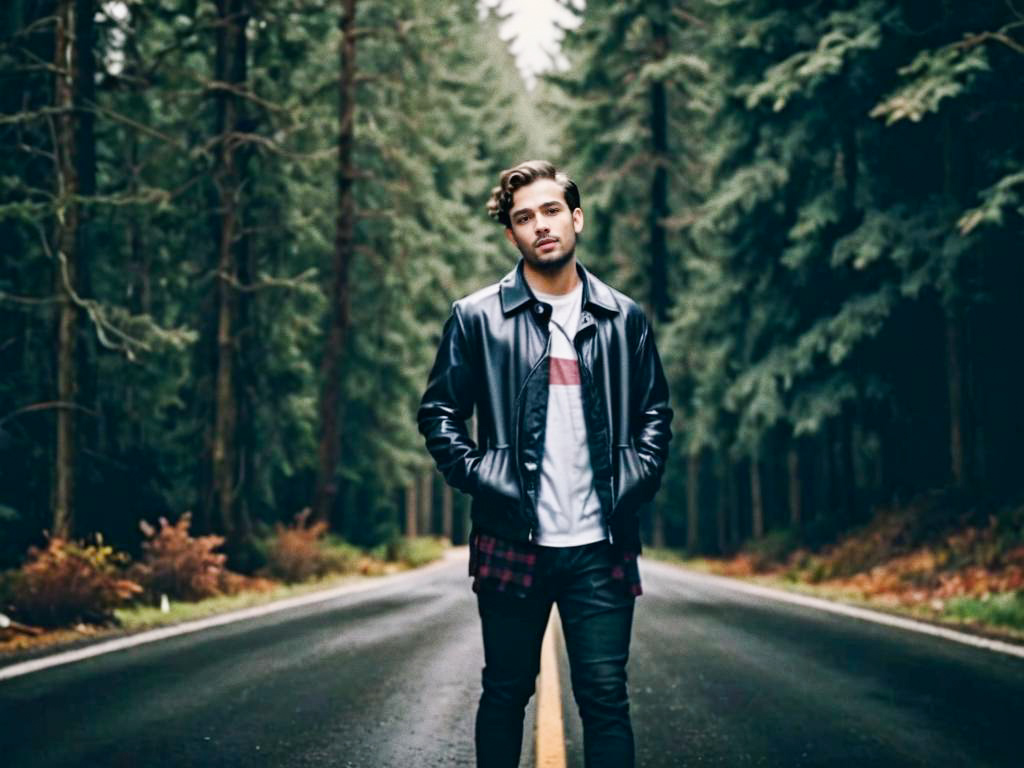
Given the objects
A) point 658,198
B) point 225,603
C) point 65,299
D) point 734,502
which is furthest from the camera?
point 734,502

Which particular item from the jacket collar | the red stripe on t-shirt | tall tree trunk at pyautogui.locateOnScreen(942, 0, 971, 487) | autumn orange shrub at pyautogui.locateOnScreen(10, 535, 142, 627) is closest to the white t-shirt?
the red stripe on t-shirt

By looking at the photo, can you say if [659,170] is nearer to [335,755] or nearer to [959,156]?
[959,156]

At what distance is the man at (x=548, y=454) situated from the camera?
3805mm

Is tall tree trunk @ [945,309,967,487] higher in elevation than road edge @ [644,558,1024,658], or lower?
higher

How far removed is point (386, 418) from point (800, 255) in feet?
57.2

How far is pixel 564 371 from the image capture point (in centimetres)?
394

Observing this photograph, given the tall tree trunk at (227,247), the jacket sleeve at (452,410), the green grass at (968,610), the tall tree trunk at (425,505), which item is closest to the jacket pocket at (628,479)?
the jacket sleeve at (452,410)

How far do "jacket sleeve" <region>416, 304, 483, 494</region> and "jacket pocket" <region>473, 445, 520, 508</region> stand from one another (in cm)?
3

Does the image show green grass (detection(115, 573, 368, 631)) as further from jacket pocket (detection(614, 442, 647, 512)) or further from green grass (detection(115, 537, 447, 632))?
jacket pocket (detection(614, 442, 647, 512))

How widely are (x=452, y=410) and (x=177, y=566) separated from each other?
41.1ft

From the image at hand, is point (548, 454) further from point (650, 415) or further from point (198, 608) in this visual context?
point (198, 608)

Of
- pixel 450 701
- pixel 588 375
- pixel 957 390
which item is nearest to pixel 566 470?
pixel 588 375

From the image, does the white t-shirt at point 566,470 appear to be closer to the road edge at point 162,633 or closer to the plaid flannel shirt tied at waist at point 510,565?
the plaid flannel shirt tied at waist at point 510,565

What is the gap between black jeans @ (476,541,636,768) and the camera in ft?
12.5
